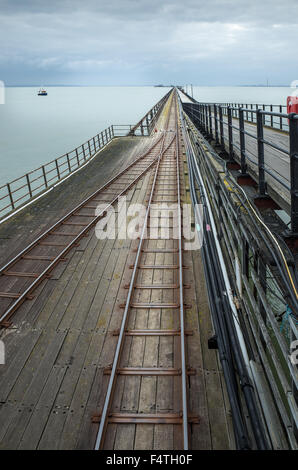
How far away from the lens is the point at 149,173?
19.5 m

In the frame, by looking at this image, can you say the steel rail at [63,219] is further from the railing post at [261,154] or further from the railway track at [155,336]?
the railing post at [261,154]

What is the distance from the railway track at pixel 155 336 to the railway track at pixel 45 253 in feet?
6.68

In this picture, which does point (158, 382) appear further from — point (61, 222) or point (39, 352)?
point (61, 222)

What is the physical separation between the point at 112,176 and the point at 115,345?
13.9m

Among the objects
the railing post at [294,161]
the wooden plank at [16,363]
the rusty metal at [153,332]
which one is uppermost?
the railing post at [294,161]

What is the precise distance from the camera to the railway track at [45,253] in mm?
7929

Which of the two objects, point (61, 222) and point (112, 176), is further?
point (112, 176)

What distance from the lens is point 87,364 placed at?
233 inches

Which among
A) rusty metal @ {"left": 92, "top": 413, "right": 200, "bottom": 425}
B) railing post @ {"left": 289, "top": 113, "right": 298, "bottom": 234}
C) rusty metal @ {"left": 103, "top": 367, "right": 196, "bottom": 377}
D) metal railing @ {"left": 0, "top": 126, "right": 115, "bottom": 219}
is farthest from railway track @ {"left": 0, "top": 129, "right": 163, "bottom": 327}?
railing post @ {"left": 289, "top": 113, "right": 298, "bottom": 234}

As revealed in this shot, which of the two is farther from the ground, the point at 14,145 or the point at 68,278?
the point at 14,145

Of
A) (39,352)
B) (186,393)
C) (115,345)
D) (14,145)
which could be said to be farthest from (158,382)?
(14,145)

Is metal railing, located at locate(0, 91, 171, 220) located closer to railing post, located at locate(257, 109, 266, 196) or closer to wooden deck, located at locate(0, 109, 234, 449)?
wooden deck, located at locate(0, 109, 234, 449)

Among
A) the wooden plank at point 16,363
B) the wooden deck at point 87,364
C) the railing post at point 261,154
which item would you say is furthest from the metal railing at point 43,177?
the railing post at point 261,154
